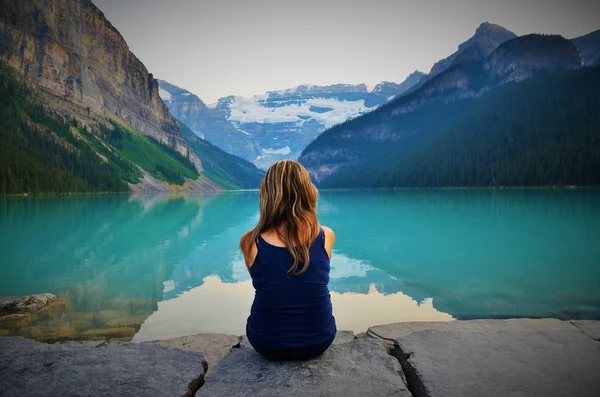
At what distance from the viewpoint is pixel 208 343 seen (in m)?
6.20

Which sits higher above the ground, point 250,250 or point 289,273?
point 250,250

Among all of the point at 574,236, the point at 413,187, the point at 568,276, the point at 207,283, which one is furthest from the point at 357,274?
the point at 413,187

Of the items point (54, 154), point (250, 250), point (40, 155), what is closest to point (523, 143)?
point (250, 250)

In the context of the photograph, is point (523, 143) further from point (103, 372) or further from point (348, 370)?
point (103, 372)

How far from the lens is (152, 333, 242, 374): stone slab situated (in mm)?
5786

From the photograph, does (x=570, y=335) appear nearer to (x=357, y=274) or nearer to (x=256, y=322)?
(x=256, y=322)

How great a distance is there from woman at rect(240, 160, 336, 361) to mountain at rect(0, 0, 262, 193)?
105558 millimetres

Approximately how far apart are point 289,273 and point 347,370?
118cm

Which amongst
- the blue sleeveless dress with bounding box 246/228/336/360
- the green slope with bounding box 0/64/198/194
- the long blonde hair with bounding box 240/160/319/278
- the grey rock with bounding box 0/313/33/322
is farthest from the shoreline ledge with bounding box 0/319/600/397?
the green slope with bounding box 0/64/198/194

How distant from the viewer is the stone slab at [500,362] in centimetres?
358

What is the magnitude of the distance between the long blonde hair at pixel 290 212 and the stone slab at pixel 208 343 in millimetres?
2392

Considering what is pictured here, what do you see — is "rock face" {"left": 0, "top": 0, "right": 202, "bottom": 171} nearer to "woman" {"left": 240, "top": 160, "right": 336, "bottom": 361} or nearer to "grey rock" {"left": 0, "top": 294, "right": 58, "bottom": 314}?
"grey rock" {"left": 0, "top": 294, "right": 58, "bottom": 314}

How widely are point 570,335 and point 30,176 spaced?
112m

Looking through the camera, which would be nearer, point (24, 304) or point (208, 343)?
point (208, 343)
